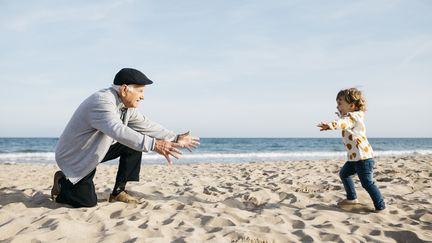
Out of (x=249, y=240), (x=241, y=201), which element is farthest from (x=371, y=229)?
(x=241, y=201)

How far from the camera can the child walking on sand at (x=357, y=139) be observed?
13.1 feet

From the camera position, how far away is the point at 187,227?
3.30 meters

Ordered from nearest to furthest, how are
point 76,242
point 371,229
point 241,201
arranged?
point 76,242
point 371,229
point 241,201

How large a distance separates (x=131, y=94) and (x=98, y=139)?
58 centimetres

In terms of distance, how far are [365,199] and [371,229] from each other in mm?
1455

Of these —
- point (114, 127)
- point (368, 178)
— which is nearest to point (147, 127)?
point (114, 127)

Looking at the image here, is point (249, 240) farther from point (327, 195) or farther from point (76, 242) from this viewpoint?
point (327, 195)

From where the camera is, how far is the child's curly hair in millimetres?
4098

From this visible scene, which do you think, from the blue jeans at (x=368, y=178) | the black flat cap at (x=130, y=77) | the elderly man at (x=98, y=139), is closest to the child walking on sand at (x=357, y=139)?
→ the blue jeans at (x=368, y=178)

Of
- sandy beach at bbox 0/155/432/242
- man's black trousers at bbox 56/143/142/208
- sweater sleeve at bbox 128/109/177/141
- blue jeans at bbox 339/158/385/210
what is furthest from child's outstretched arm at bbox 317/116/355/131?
man's black trousers at bbox 56/143/142/208

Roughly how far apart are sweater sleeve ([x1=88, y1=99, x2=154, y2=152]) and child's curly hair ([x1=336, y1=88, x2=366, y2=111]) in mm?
2282

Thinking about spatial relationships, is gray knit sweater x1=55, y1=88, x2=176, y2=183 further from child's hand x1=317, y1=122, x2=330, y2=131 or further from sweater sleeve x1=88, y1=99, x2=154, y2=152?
child's hand x1=317, y1=122, x2=330, y2=131

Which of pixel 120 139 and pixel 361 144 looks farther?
pixel 361 144

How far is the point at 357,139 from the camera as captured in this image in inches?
158
